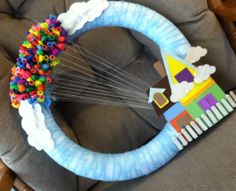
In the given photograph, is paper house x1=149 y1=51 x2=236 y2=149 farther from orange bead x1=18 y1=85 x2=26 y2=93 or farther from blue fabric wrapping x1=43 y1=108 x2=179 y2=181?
orange bead x1=18 y1=85 x2=26 y2=93

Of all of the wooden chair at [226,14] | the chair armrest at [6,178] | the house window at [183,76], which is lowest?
the chair armrest at [6,178]

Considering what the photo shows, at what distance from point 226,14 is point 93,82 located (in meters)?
0.43

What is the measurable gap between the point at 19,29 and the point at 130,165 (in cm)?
57

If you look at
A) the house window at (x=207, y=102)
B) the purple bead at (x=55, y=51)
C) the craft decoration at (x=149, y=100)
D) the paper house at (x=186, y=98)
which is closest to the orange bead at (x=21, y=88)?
the craft decoration at (x=149, y=100)

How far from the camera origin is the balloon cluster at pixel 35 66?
0.78 metres

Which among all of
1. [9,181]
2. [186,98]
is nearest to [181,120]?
[186,98]

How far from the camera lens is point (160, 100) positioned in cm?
79

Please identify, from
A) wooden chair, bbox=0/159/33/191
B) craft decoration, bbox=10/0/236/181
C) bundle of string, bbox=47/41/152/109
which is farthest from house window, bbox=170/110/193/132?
wooden chair, bbox=0/159/33/191

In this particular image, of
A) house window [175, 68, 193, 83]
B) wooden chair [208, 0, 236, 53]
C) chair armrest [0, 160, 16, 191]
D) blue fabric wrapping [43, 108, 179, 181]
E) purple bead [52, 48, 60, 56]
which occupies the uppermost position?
purple bead [52, 48, 60, 56]

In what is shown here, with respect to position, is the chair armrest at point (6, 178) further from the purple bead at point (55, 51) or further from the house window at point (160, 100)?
the house window at point (160, 100)

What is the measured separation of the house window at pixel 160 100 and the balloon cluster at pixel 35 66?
0.27 m

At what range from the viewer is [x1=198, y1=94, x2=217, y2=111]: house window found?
0.79 m

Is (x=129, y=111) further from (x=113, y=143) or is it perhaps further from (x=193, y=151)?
(x=193, y=151)

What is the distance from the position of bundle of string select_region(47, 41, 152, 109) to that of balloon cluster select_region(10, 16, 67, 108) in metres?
0.12
